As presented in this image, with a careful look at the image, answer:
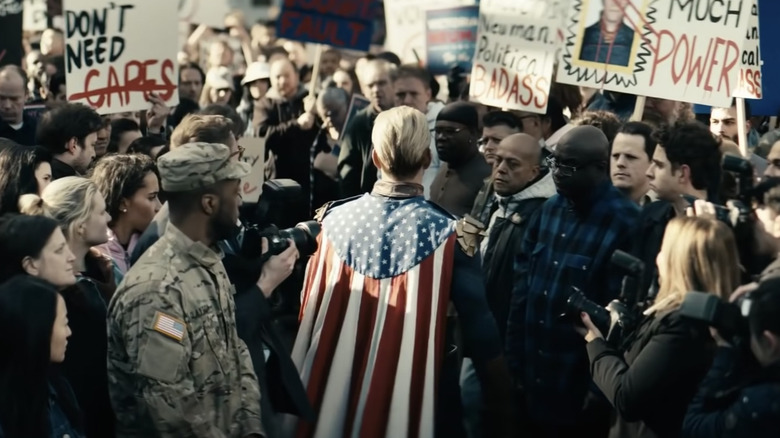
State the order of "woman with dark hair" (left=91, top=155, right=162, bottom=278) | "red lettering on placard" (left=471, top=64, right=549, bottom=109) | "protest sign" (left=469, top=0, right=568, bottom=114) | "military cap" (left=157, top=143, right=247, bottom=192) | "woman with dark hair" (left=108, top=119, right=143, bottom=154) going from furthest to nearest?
"protest sign" (left=469, top=0, right=568, bottom=114), "red lettering on placard" (left=471, top=64, right=549, bottom=109), "woman with dark hair" (left=108, top=119, right=143, bottom=154), "woman with dark hair" (left=91, top=155, right=162, bottom=278), "military cap" (left=157, top=143, right=247, bottom=192)

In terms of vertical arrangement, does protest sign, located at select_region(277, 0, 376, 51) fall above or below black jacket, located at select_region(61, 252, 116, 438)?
above

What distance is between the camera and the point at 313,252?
5.87 m

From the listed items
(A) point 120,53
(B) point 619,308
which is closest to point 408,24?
(A) point 120,53

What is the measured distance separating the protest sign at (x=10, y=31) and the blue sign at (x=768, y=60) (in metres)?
5.92

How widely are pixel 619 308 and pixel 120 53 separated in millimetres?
5407

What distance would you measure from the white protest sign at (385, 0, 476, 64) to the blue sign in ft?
15.3

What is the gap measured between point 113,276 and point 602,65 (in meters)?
4.18

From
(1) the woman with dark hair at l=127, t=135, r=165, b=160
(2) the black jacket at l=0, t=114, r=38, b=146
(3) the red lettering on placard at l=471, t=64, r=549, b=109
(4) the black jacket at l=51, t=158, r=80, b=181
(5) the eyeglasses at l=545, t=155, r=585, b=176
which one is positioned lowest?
(2) the black jacket at l=0, t=114, r=38, b=146

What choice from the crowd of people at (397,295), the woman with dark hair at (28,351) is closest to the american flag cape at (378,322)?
the crowd of people at (397,295)

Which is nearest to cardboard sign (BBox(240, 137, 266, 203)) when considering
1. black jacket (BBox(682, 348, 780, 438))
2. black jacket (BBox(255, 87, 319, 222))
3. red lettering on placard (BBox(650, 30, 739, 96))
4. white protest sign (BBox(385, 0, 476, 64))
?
black jacket (BBox(255, 87, 319, 222))

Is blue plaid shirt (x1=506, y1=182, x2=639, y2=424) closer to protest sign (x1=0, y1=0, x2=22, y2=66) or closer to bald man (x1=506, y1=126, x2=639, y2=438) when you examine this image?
bald man (x1=506, y1=126, x2=639, y2=438)

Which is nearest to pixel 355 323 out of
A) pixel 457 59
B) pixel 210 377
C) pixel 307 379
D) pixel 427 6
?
pixel 307 379

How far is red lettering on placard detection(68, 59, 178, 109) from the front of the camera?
31.2ft

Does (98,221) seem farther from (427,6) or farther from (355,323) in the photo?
(427,6)
